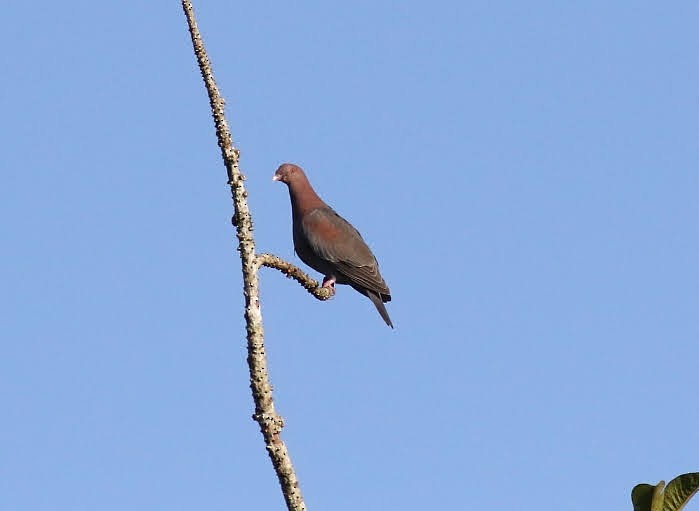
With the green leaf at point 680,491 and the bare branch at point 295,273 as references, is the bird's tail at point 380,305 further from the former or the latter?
the green leaf at point 680,491

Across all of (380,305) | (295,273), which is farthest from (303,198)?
(295,273)

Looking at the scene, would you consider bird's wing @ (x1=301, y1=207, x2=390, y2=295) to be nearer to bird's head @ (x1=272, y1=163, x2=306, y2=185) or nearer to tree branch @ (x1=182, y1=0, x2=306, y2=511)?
bird's head @ (x1=272, y1=163, x2=306, y2=185)

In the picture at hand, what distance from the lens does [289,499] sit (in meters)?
3.24

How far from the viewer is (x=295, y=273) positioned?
509 centimetres

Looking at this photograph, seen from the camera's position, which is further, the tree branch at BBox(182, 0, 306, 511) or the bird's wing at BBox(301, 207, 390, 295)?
the bird's wing at BBox(301, 207, 390, 295)

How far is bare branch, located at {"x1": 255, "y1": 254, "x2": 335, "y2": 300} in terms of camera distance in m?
4.22

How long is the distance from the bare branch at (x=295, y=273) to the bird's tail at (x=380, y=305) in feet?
15.5

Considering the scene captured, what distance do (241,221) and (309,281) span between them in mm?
1533

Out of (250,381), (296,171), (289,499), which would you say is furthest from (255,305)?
(296,171)

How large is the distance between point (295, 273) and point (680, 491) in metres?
2.66

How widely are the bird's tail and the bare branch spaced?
15.5 feet

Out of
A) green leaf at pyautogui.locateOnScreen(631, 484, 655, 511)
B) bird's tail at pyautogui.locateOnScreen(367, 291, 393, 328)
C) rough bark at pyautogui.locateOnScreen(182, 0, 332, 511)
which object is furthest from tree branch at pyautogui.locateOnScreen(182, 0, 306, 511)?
bird's tail at pyautogui.locateOnScreen(367, 291, 393, 328)

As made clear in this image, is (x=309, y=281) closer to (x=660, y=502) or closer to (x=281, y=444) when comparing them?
(x=281, y=444)

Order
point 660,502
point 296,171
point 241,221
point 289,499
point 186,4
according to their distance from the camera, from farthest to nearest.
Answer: point 296,171 < point 186,4 < point 241,221 < point 289,499 < point 660,502
